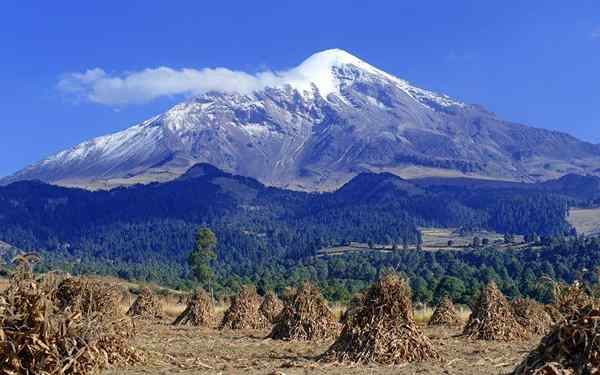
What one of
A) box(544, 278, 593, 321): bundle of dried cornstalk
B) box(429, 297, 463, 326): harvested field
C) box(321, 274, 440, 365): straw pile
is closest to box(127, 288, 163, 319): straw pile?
box(429, 297, 463, 326): harvested field

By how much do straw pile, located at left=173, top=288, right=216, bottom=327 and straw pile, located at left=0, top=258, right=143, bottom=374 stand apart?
17.0 m

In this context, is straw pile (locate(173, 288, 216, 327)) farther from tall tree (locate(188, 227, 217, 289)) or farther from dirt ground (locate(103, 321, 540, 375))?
tall tree (locate(188, 227, 217, 289))

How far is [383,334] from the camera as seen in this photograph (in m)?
14.3

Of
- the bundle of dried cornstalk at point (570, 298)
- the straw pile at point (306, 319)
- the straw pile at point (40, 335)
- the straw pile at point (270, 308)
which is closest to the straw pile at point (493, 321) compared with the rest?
the straw pile at point (306, 319)

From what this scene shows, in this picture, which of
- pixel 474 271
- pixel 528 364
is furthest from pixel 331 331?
pixel 474 271

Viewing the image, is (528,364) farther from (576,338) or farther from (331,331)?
(331,331)

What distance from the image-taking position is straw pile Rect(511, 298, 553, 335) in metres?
22.5

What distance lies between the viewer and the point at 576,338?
7.82m

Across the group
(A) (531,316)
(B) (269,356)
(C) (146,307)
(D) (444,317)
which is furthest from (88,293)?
(C) (146,307)

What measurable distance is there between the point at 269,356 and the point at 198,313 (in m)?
11.9

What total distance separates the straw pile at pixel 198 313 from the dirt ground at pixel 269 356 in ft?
11.4

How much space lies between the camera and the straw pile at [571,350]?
24.7 ft

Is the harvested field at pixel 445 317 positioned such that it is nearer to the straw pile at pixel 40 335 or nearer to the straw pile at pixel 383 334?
the straw pile at pixel 383 334

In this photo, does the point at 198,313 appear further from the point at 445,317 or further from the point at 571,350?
the point at 571,350
